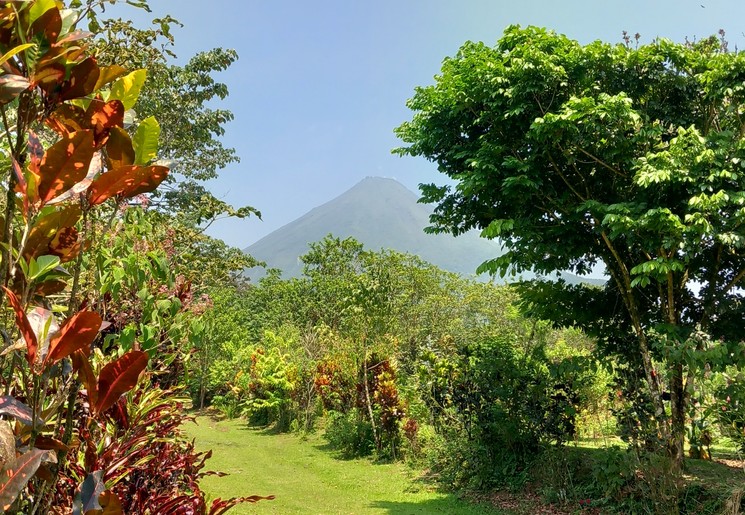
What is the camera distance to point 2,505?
0.78 meters

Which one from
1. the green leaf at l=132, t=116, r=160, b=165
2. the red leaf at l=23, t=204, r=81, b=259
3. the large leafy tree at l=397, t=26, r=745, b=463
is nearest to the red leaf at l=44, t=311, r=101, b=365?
the red leaf at l=23, t=204, r=81, b=259

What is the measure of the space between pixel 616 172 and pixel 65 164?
21.3 ft

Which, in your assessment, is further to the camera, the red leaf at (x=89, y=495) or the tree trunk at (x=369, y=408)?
the tree trunk at (x=369, y=408)

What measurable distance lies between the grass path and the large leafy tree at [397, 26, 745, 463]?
3.45m

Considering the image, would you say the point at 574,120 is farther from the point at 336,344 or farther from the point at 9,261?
the point at 336,344

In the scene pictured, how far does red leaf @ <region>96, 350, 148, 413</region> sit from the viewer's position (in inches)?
40.6

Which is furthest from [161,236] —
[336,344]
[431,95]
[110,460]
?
[336,344]

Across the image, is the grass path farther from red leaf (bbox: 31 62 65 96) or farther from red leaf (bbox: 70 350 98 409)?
red leaf (bbox: 31 62 65 96)

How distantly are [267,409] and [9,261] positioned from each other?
14.8 metres

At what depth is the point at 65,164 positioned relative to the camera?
0.94 metres

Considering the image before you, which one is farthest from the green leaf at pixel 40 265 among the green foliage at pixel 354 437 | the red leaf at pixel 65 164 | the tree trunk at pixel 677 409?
the green foliage at pixel 354 437

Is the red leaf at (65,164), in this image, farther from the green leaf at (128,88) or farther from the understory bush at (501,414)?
the understory bush at (501,414)

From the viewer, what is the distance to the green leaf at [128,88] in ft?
3.77

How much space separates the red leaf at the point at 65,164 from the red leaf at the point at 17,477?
1.58ft
